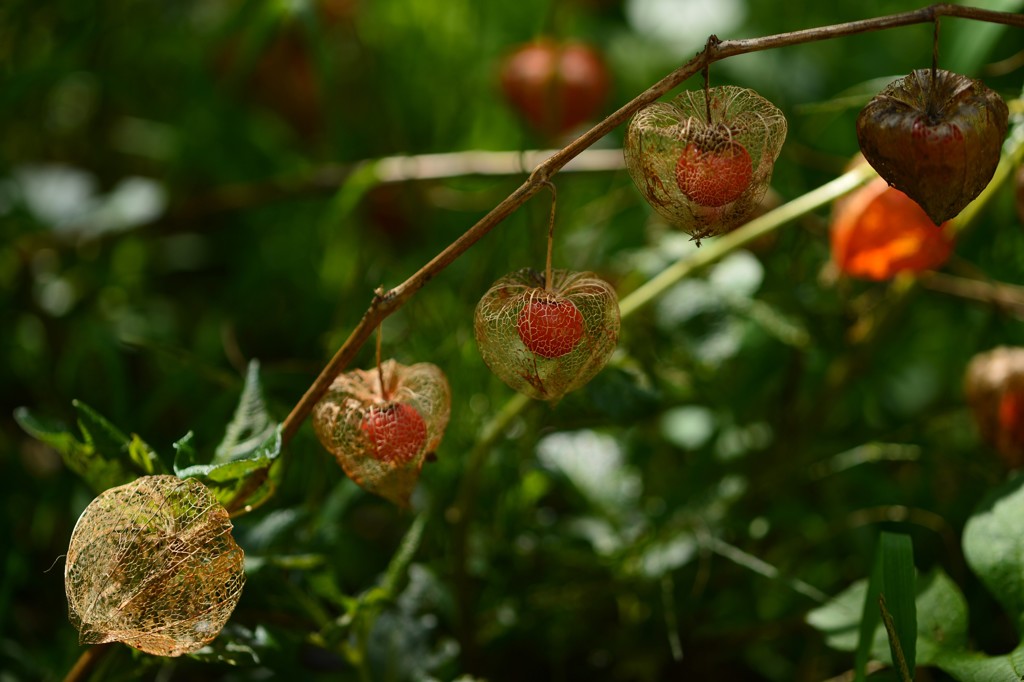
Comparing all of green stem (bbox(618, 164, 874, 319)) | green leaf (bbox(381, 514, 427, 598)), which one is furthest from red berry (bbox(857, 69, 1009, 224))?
green leaf (bbox(381, 514, 427, 598))

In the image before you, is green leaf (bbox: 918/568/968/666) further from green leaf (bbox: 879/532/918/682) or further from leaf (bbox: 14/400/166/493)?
leaf (bbox: 14/400/166/493)

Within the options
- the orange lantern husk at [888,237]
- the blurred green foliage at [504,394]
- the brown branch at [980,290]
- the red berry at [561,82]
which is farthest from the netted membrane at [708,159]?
the red berry at [561,82]

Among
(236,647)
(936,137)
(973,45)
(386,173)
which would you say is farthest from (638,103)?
(386,173)

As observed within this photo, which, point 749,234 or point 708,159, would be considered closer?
point 708,159

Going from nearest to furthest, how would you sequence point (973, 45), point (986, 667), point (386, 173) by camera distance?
point (986, 667) < point (973, 45) < point (386, 173)

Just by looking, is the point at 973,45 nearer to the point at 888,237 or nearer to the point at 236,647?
the point at 888,237

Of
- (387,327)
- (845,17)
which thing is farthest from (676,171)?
(845,17)

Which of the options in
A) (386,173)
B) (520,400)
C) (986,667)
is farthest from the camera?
(386,173)
